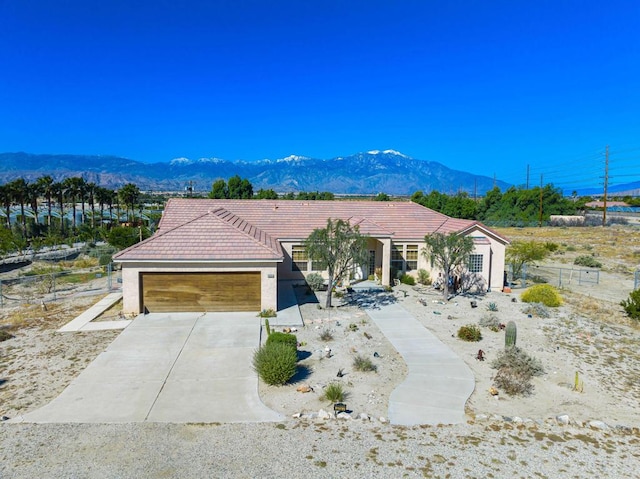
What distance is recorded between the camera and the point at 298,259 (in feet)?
85.0

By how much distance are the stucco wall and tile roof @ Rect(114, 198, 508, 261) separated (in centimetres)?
42

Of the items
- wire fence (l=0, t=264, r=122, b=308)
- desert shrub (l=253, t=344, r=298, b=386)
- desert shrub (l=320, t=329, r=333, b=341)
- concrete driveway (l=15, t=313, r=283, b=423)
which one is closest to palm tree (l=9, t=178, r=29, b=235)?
wire fence (l=0, t=264, r=122, b=308)

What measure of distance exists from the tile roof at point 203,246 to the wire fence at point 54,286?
15.7 feet

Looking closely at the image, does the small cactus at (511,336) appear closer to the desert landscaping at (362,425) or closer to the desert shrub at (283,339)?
the desert landscaping at (362,425)

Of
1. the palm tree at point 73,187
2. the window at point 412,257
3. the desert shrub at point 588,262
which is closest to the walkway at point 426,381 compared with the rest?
the window at point 412,257

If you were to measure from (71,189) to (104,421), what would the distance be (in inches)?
2425

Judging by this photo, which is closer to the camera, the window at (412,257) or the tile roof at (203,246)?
the tile roof at (203,246)

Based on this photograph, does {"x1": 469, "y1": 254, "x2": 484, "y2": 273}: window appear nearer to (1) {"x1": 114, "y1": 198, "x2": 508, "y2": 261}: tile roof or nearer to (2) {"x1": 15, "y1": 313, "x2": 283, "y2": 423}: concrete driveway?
(1) {"x1": 114, "y1": 198, "x2": 508, "y2": 261}: tile roof

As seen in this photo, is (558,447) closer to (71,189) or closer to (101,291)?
(101,291)

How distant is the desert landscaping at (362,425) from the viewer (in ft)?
28.5

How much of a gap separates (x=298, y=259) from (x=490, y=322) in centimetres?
1159

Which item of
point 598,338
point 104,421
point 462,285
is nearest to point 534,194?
point 462,285

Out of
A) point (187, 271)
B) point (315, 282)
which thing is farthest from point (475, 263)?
point (187, 271)

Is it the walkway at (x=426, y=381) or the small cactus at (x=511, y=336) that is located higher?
the small cactus at (x=511, y=336)
